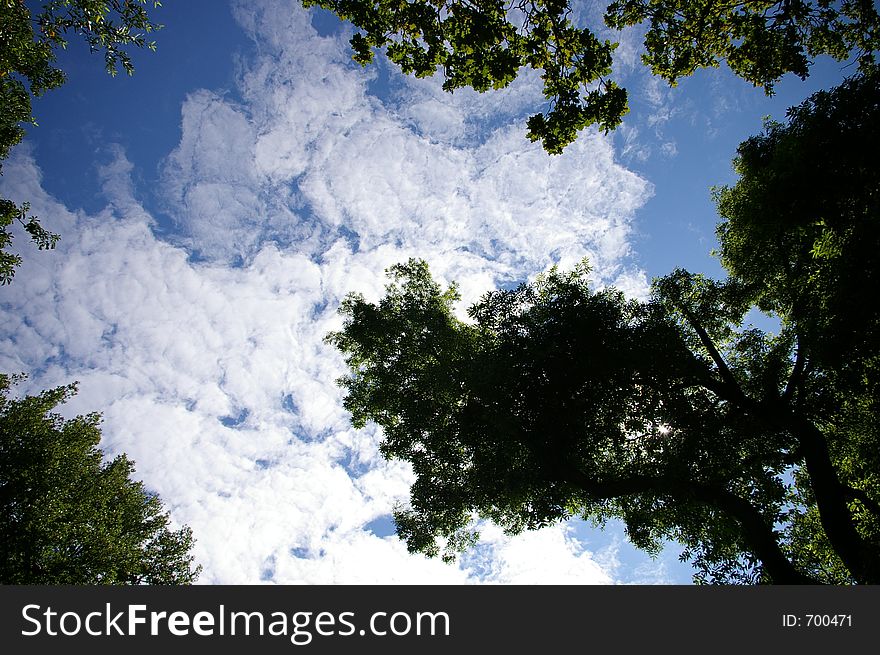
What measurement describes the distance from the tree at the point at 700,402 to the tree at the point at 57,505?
50.1 feet

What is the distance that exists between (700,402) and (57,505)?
2995 centimetres

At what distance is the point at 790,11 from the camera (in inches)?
371

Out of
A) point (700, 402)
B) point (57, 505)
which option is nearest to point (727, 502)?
point (700, 402)

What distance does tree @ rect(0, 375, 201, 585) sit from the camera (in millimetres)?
16734

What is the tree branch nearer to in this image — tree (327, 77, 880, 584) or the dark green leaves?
tree (327, 77, 880, 584)

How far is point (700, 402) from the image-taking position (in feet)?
49.3

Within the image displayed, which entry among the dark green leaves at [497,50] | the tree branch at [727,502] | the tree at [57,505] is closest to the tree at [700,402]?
the tree branch at [727,502]

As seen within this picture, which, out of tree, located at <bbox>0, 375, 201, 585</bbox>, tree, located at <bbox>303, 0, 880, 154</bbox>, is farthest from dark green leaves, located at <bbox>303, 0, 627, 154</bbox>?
tree, located at <bbox>0, 375, 201, 585</bbox>

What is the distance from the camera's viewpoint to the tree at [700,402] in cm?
1120

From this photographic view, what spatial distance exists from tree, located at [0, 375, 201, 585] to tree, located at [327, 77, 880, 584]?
15.3 metres

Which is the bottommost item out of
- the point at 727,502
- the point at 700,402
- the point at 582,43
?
the point at 727,502

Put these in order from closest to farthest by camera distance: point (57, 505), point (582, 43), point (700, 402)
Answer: point (582, 43), point (700, 402), point (57, 505)

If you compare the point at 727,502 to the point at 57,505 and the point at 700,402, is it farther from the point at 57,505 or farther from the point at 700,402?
the point at 57,505

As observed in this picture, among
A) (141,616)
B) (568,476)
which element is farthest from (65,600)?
(568,476)
